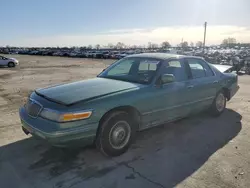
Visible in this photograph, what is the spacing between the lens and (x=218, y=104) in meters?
5.88

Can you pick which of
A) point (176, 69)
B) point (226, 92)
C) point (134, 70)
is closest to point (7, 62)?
point (134, 70)

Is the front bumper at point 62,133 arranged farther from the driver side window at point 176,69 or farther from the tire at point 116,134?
the driver side window at point 176,69

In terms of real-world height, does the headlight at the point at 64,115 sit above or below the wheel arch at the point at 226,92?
above

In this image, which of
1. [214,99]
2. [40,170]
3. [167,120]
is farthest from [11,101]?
[214,99]

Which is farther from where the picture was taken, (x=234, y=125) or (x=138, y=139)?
(x=234, y=125)

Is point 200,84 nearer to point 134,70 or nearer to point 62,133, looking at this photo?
point 134,70

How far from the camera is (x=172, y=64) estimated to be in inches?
182

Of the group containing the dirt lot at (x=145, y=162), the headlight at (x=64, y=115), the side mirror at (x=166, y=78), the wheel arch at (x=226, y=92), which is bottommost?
the dirt lot at (x=145, y=162)

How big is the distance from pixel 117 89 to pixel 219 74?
3240 millimetres

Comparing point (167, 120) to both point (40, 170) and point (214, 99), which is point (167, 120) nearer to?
point (214, 99)

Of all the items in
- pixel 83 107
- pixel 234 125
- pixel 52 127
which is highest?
pixel 83 107

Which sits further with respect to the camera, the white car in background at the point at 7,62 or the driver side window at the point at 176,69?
the white car in background at the point at 7,62

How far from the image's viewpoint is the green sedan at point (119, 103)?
3268 millimetres

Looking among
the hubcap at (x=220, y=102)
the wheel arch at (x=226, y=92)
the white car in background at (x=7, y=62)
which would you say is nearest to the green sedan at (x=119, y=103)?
the hubcap at (x=220, y=102)
